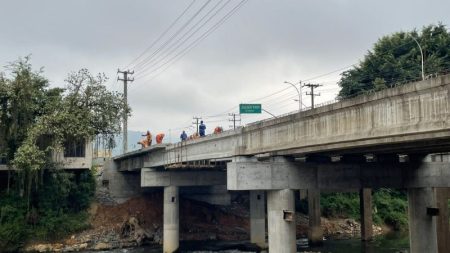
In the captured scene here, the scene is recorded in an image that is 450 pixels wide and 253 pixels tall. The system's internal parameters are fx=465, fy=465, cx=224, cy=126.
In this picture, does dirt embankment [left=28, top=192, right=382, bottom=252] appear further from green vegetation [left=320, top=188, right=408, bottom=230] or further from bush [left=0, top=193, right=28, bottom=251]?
green vegetation [left=320, top=188, right=408, bottom=230]

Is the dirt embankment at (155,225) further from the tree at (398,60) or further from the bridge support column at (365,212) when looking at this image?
the tree at (398,60)

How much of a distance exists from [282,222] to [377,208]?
39766mm

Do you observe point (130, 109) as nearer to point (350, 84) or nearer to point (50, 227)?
point (50, 227)

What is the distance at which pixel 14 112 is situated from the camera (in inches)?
1713

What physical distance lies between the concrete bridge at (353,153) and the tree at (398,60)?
93.0 ft

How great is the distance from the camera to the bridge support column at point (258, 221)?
46.1 meters

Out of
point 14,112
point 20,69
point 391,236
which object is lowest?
point 391,236

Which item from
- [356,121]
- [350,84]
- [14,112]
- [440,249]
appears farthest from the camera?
[350,84]

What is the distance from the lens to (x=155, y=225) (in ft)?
180

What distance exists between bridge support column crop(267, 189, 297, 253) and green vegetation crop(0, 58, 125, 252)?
24234mm

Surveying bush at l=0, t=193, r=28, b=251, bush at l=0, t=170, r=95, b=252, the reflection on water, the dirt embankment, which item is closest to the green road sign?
the reflection on water

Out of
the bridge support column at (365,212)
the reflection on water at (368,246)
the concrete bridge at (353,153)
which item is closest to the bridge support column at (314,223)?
the reflection on water at (368,246)

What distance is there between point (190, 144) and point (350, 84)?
3629 cm

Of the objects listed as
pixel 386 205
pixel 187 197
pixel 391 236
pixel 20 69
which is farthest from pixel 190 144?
pixel 386 205
